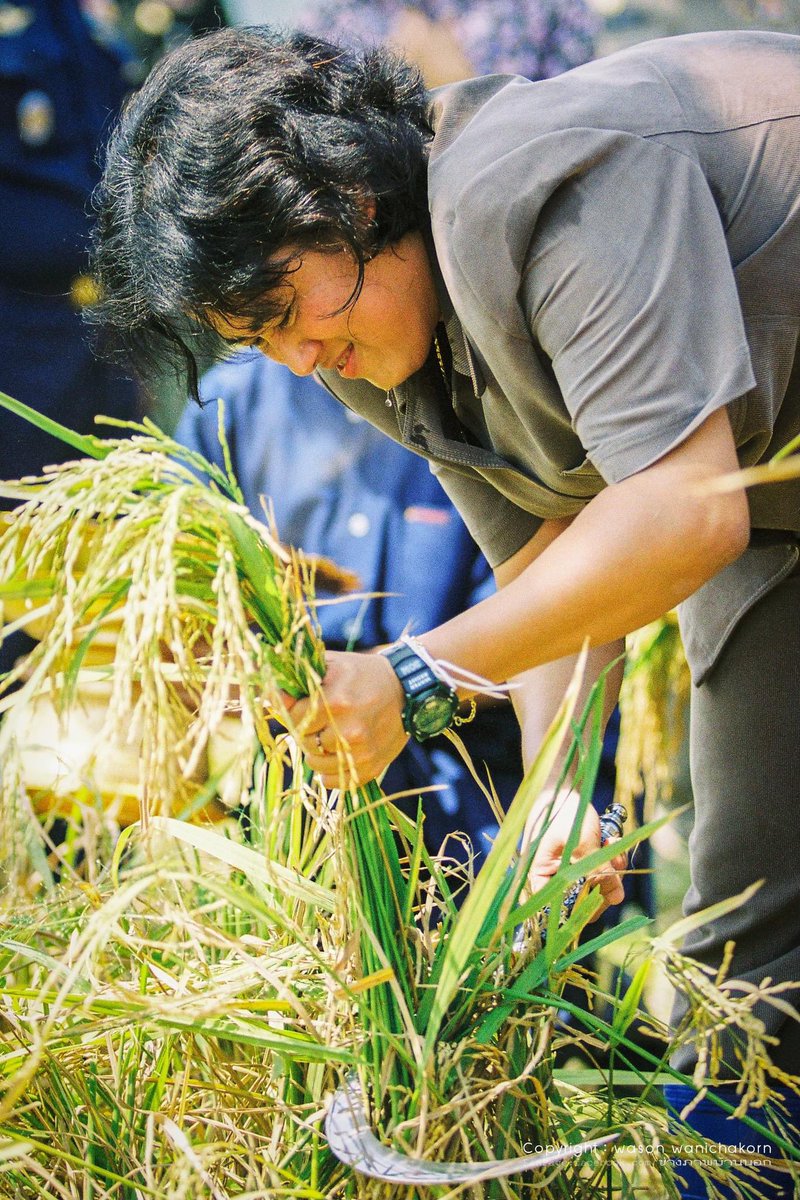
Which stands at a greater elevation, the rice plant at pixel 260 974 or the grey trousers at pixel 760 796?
the rice plant at pixel 260 974

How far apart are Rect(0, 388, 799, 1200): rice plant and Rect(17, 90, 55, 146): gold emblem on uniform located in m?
1.99

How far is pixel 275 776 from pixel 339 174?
652 millimetres

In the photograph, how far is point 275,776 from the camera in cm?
125

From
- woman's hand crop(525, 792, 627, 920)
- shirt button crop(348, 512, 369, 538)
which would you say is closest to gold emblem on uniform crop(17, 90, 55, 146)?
shirt button crop(348, 512, 369, 538)

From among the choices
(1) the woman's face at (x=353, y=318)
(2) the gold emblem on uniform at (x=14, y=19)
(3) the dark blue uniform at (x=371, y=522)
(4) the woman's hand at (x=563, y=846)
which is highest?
(2) the gold emblem on uniform at (x=14, y=19)

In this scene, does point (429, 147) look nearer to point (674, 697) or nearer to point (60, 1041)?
point (60, 1041)

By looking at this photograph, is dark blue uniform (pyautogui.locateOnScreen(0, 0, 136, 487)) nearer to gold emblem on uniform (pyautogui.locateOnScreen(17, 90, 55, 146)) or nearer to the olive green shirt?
gold emblem on uniform (pyautogui.locateOnScreen(17, 90, 55, 146))

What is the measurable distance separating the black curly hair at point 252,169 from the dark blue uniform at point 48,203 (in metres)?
1.45

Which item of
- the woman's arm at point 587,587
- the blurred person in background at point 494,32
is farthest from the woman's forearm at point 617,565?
the blurred person in background at point 494,32

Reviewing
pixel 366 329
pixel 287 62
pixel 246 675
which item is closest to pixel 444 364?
pixel 366 329

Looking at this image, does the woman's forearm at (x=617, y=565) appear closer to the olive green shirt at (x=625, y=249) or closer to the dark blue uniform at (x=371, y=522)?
the olive green shirt at (x=625, y=249)

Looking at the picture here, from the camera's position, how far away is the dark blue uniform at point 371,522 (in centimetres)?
240

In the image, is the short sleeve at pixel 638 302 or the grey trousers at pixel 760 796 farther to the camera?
the grey trousers at pixel 760 796

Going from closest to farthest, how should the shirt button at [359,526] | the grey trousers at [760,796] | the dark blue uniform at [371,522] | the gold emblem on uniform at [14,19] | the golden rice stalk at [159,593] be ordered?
1. the golden rice stalk at [159,593]
2. the grey trousers at [760,796]
3. the dark blue uniform at [371,522]
4. the shirt button at [359,526]
5. the gold emblem on uniform at [14,19]
